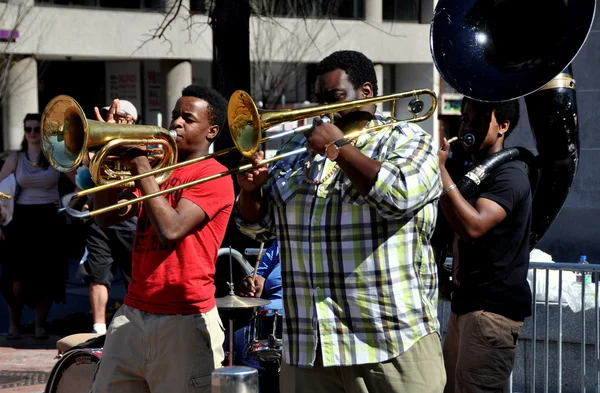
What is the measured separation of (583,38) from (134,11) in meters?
19.7

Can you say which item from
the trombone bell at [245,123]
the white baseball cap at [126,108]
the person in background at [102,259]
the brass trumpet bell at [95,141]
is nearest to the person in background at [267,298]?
the white baseball cap at [126,108]

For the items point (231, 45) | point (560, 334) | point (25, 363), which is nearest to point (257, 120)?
point (560, 334)

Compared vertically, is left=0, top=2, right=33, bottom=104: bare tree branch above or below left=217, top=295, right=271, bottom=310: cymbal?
above

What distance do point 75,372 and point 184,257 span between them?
5.52ft

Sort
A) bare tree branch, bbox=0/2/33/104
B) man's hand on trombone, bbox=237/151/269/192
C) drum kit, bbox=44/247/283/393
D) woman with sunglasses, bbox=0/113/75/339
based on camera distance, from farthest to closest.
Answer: bare tree branch, bbox=0/2/33/104 < woman with sunglasses, bbox=0/113/75/339 < drum kit, bbox=44/247/283/393 < man's hand on trombone, bbox=237/151/269/192

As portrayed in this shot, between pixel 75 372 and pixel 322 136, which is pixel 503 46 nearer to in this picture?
pixel 322 136

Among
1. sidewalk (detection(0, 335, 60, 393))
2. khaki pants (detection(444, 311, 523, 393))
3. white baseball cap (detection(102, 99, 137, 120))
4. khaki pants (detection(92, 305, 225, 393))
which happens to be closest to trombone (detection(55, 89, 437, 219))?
khaki pants (detection(92, 305, 225, 393))

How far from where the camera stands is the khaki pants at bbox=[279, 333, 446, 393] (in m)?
3.40

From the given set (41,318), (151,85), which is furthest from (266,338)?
(151,85)

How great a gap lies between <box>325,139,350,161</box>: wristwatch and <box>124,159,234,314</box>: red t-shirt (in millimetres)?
961

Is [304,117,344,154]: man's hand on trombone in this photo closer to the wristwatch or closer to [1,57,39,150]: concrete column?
the wristwatch

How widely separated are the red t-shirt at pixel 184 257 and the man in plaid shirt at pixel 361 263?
0.66m

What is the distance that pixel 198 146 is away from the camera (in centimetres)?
435

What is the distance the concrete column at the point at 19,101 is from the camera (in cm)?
2045
